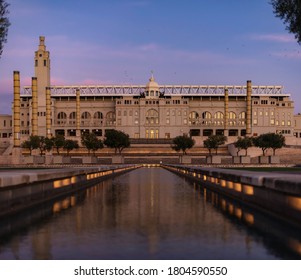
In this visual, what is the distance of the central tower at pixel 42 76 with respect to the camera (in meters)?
186

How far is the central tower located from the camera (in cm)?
18625

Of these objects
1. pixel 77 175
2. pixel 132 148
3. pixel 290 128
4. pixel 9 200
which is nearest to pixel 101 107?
pixel 132 148

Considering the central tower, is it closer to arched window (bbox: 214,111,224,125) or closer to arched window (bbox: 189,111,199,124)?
arched window (bbox: 189,111,199,124)

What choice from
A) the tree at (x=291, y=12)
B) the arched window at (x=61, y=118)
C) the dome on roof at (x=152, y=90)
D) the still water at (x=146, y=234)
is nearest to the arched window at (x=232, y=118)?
the dome on roof at (x=152, y=90)

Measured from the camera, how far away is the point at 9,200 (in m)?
13.1

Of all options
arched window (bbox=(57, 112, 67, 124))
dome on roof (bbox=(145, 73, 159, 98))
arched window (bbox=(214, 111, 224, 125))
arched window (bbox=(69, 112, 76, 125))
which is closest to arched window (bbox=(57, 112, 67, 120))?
arched window (bbox=(57, 112, 67, 124))

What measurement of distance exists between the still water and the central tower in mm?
176118

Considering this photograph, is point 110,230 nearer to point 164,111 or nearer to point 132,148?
point 132,148

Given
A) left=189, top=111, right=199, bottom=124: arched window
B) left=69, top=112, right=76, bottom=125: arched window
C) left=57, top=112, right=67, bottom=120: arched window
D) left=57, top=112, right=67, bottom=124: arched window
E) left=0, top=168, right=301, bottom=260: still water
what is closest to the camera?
left=0, top=168, right=301, bottom=260: still water

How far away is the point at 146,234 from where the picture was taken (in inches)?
359

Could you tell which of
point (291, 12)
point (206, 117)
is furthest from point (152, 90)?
point (291, 12)

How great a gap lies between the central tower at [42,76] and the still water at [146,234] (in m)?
176

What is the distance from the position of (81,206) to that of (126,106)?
173 metres

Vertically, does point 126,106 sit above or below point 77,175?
above
